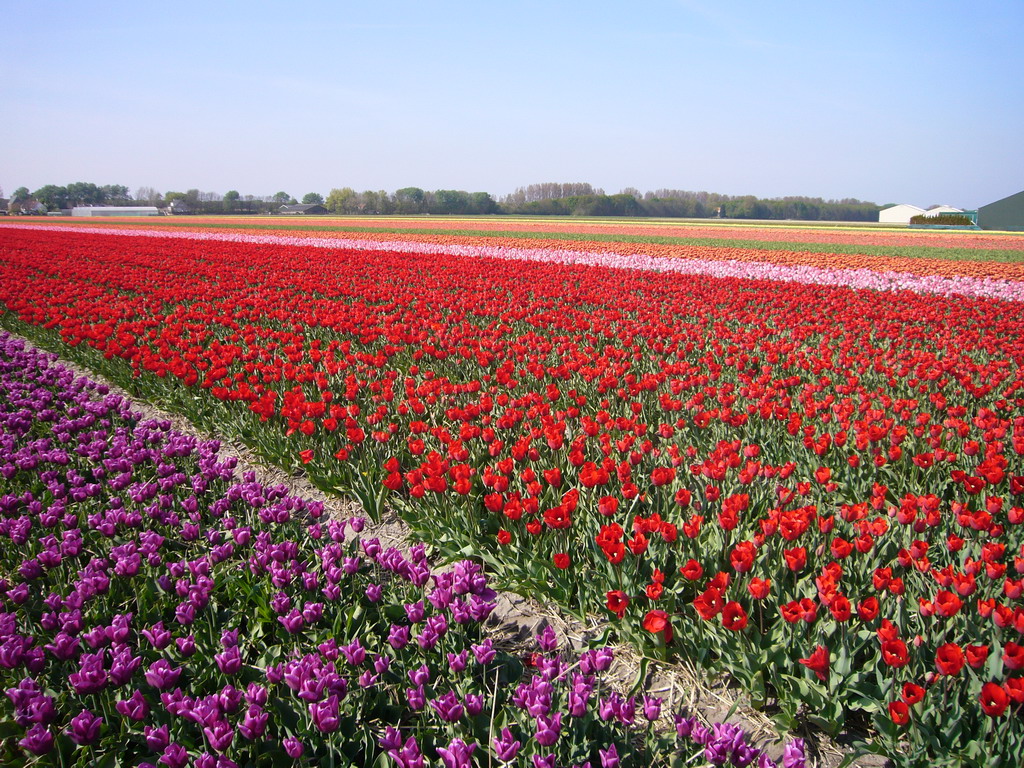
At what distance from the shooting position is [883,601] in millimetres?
2863

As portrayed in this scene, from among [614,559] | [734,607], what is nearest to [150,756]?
[614,559]

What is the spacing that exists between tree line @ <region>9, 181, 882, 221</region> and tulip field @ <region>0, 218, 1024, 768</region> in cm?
9062

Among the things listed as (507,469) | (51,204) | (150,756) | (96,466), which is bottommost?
(150,756)

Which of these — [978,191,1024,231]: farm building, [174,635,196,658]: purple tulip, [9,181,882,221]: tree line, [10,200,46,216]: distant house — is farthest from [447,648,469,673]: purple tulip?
[10,200,46,216]: distant house

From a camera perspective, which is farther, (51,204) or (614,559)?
(51,204)

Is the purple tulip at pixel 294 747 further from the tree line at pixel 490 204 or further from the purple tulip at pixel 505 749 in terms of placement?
the tree line at pixel 490 204

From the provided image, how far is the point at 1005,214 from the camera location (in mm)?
56312

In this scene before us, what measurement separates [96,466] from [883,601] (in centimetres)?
501

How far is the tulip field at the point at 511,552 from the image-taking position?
228cm

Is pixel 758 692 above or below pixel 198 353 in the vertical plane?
below

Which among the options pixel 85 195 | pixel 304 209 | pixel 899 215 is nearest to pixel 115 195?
pixel 85 195

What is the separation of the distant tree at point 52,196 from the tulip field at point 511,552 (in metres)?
123

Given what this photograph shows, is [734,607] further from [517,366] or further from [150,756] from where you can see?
[517,366]

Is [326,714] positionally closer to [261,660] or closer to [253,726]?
[253,726]
